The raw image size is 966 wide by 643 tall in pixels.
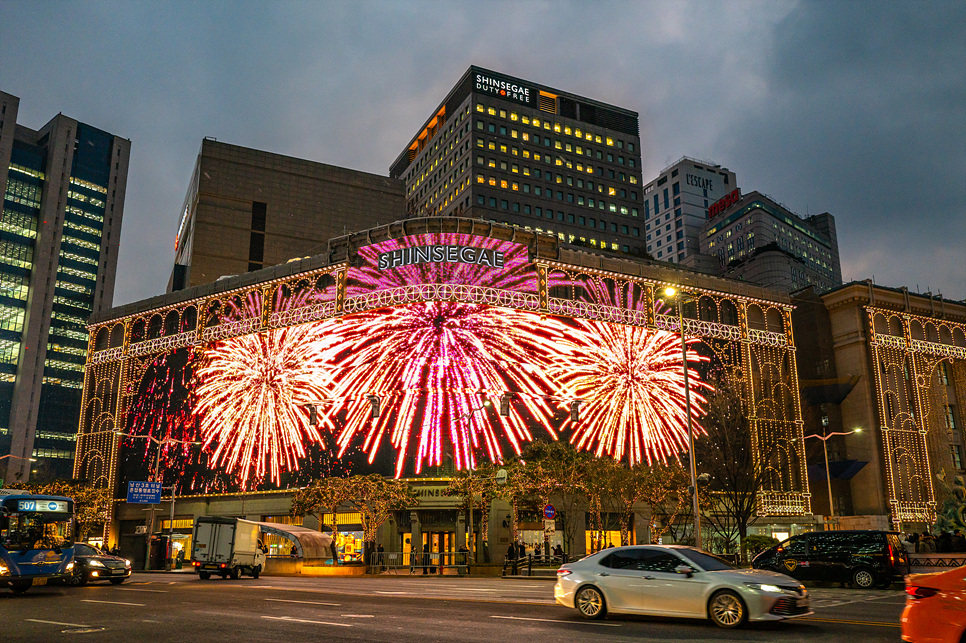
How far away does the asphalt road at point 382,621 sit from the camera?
11.1 meters

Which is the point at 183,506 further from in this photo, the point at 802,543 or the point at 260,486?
the point at 802,543

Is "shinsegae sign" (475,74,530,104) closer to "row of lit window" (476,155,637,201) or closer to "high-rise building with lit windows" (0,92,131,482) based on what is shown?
"row of lit window" (476,155,637,201)

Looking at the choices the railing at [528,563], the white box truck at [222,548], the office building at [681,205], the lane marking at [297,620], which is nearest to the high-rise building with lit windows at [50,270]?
the white box truck at [222,548]

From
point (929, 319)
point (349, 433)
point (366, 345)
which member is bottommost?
point (349, 433)

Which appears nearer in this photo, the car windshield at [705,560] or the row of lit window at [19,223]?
the car windshield at [705,560]

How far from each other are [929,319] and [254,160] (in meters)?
75.1

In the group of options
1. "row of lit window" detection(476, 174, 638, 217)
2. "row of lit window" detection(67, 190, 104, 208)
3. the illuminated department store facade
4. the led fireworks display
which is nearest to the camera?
the led fireworks display

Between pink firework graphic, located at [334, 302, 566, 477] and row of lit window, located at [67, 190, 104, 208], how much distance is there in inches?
4848

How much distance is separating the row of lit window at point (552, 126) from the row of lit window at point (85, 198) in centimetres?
8793

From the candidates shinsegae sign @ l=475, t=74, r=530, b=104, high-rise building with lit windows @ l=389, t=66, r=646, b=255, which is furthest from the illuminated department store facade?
shinsegae sign @ l=475, t=74, r=530, b=104

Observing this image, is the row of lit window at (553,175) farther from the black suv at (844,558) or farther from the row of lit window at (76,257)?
the black suv at (844,558)

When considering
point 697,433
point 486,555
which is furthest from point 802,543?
point 697,433

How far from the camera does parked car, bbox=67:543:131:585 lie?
26344 mm

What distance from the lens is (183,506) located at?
5772 centimetres
